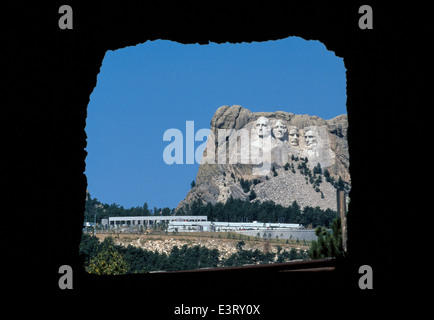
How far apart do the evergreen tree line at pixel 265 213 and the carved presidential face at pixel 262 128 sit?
82.0 feet

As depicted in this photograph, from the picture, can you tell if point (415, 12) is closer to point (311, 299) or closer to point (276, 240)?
point (311, 299)

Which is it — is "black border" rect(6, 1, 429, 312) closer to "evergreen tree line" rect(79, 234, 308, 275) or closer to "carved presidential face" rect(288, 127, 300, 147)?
"evergreen tree line" rect(79, 234, 308, 275)

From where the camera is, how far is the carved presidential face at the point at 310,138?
195750 millimetres

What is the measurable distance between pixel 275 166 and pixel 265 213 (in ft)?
98.2

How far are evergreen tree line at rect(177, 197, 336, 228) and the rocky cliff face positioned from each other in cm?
941

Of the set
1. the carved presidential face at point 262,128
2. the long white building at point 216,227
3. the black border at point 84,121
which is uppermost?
the carved presidential face at point 262,128

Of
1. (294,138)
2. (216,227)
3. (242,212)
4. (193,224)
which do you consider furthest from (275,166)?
(216,227)

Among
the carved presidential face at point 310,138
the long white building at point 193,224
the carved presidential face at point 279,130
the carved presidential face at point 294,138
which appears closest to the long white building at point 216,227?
the long white building at point 193,224

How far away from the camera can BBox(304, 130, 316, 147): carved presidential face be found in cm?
19575

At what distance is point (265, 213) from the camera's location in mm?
162500

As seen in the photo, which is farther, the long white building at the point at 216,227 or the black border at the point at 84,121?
the long white building at the point at 216,227

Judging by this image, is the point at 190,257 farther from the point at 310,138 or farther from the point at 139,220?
the point at 310,138

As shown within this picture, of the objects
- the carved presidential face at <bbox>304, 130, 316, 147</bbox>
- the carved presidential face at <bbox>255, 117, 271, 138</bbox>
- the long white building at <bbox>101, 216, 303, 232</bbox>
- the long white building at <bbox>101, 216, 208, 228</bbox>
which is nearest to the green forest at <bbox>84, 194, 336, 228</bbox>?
the long white building at <bbox>101, 216, 303, 232</bbox>

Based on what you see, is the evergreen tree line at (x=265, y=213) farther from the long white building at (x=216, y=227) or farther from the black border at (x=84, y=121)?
the black border at (x=84, y=121)
